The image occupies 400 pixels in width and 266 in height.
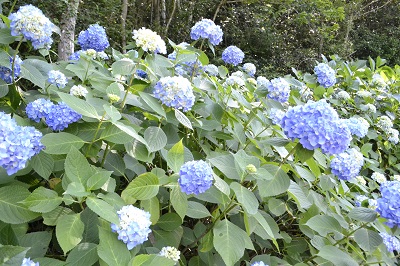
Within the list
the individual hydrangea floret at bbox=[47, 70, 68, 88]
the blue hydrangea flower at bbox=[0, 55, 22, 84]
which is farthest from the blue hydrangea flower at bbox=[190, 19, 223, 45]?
the blue hydrangea flower at bbox=[0, 55, 22, 84]

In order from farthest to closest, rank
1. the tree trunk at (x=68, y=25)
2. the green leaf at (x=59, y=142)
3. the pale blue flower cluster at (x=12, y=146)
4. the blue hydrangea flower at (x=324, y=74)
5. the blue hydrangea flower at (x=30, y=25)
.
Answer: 1. the tree trunk at (x=68, y=25)
2. the blue hydrangea flower at (x=324, y=74)
3. the blue hydrangea flower at (x=30, y=25)
4. the green leaf at (x=59, y=142)
5. the pale blue flower cluster at (x=12, y=146)

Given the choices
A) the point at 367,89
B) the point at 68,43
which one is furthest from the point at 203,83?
the point at 68,43

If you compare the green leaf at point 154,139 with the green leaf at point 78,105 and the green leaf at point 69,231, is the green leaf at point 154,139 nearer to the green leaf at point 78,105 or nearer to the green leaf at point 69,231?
the green leaf at point 78,105

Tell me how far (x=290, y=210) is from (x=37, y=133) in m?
1.15

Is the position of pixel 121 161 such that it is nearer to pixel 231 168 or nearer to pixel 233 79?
pixel 231 168

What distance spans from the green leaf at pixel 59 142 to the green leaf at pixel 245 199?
53 cm

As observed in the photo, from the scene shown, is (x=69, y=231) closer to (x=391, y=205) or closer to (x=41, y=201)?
(x=41, y=201)

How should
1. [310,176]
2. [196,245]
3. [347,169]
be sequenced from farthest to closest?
[347,169]
[310,176]
[196,245]

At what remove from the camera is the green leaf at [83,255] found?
3.66 ft

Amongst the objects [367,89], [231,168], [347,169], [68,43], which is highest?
[231,168]

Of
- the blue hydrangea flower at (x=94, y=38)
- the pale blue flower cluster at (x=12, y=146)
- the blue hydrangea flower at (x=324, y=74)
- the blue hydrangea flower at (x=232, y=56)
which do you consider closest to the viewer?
the pale blue flower cluster at (x=12, y=146)

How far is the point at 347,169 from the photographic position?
192 cm

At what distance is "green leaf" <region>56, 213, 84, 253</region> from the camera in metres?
1.08

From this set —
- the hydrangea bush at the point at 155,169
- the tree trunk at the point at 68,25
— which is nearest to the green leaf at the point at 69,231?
the hydrangea bush at the point at 155,169
